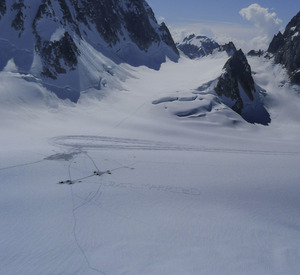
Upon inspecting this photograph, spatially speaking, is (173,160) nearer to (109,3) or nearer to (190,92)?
(190,92)

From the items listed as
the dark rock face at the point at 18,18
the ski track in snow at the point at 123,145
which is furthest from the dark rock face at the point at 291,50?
the dark rock face at the point at 18,18

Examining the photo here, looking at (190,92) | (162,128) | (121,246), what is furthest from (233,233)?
(190,92)

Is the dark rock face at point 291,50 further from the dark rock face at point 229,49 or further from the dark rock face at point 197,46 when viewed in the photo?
the dark rock face at point 197,46

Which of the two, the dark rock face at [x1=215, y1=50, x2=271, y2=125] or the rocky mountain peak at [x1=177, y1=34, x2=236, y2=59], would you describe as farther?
the rocky mountain peak at [x1=177, y1=34, x2=236, y2=59]

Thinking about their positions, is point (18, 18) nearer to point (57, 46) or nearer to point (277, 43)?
point (57, 46)

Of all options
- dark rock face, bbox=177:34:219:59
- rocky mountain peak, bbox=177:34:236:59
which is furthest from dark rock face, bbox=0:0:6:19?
dark rock face, bbox=177:34:219:59

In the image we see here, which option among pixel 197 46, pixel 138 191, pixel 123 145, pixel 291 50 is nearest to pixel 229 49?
pixel 291 50

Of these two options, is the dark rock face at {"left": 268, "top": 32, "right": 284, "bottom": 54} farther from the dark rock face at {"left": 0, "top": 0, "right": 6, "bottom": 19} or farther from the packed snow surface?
the dark rock face at {"left": 0, "top": 0, "right": 6, "bottom": 19}
